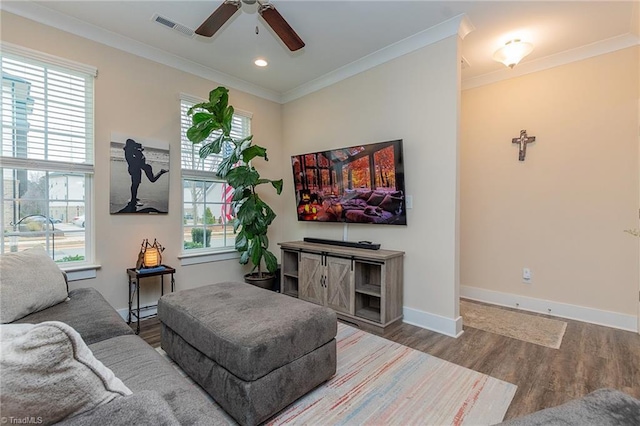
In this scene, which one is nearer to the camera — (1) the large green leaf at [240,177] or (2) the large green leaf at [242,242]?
(1) the large green leaf at [240,177]

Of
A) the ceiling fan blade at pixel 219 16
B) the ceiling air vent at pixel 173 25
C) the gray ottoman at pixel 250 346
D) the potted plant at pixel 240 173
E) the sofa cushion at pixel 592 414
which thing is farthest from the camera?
the potted plant at pixel 240 173

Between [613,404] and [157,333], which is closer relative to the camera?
[613,404]

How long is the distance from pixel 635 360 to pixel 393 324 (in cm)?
192

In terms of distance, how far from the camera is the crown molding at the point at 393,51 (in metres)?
2.83

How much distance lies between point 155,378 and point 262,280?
8.68 ft

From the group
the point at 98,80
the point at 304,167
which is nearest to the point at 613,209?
the point at 304,167

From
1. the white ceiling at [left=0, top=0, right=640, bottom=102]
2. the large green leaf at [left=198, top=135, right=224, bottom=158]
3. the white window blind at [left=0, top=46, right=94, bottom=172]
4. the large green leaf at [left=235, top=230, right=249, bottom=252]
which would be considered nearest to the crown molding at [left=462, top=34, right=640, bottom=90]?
the white ceiling at [left=0, top=0, right=640, bottom=102]

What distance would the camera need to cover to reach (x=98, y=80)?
119 inches

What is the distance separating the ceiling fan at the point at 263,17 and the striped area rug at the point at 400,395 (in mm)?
2650

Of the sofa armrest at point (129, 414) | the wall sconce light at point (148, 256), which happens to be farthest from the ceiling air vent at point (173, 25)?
the sofa armrest at point (129, 414)

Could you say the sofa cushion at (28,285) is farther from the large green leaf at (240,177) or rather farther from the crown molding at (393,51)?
the crown molding at (393,51)

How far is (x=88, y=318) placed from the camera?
6.12ft

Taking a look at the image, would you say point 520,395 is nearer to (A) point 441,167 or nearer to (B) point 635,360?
(B) point 635,360

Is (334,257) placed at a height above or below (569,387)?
above
